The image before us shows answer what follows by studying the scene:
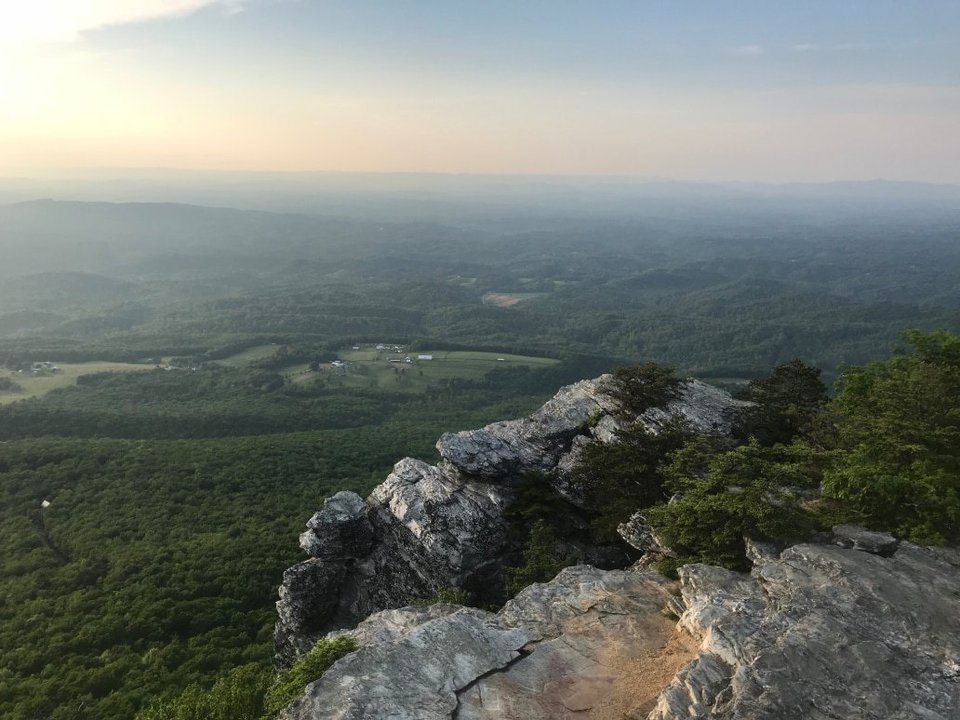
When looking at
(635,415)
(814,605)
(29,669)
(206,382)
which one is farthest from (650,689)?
(206,382)

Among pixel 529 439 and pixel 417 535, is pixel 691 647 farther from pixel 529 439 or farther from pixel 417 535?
pixel 529 439

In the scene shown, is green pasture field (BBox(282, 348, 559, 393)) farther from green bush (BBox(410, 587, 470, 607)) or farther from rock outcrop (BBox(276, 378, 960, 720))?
rock outcrop (BBox(276, 378, 960, 720))

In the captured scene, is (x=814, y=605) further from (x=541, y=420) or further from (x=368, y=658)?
(x=541, y=420)

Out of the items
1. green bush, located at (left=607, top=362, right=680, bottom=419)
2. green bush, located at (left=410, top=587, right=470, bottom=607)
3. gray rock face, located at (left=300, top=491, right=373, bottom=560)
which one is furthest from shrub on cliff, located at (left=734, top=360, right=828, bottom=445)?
gray rock face, located at (left=300, top=491, right=373, bottom=560)

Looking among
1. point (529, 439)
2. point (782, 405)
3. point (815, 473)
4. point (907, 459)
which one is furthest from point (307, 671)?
point (782, 405)

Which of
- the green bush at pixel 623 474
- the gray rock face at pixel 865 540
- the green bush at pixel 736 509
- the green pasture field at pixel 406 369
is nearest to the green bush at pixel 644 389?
the green bush at pixel 623 474

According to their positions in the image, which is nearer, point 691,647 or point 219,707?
point 691,647
